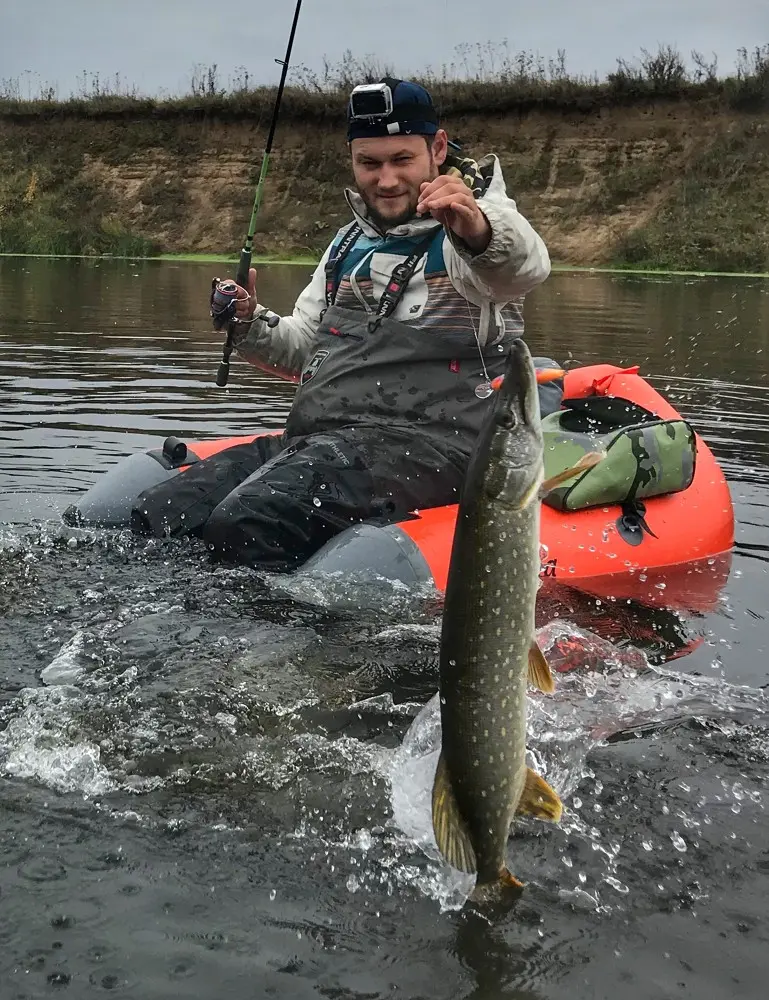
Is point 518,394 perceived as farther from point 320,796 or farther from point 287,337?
point 287,337

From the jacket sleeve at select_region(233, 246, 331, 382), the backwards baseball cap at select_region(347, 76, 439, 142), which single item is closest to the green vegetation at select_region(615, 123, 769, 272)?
the jacket sleeve at select_region(233, 246, 331, 382)

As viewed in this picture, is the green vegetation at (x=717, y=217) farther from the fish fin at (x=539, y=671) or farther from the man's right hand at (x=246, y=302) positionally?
the fish fin at (x=539, y=671)

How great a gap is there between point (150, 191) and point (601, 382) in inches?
1358

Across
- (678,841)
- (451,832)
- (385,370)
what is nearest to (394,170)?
(385,370)

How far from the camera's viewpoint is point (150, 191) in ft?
125

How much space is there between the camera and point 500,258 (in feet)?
13.8

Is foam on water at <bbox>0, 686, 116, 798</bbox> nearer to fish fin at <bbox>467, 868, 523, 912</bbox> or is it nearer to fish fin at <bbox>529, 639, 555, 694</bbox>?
fish fin at <bbox>467, 868, 523, 912</bbox>

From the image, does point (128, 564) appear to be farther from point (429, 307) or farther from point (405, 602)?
point (429, 307)

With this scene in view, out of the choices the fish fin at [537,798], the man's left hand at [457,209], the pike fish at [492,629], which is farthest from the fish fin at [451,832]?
the man's left hand at [457,209]

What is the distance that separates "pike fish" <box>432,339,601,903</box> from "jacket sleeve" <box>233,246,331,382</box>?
3522mm

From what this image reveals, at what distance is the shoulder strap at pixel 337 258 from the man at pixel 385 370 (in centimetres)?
1

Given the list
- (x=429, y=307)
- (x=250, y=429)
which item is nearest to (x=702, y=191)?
(x=250, y=429)

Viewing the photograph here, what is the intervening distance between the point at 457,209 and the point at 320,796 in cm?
198

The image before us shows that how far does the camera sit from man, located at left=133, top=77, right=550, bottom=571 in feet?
15.6
